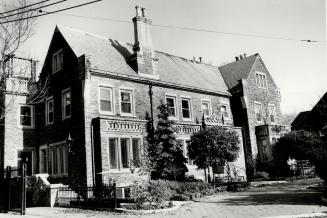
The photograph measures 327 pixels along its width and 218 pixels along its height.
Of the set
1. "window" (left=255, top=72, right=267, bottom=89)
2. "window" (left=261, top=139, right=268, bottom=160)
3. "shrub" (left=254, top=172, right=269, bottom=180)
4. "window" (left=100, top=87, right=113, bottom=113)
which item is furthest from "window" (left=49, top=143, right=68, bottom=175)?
"window" (left=255, top=72, right=267, bottom=89)

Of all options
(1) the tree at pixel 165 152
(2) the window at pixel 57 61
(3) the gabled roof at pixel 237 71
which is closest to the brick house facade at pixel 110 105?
(2) the window at pixel 57 61

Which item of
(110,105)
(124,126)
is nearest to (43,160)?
(110,105)

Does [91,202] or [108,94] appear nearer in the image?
[91,202]

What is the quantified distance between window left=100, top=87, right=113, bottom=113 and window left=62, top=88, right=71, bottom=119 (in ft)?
7.85

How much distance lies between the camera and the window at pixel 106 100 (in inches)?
881

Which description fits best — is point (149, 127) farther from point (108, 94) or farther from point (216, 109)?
point (216, 109)

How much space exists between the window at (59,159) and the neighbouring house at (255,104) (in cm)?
1593

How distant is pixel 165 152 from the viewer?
22.7m

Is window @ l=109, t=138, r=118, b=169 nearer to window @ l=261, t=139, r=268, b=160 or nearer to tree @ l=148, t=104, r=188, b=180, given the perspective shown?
tree @ l=148, t=104, r=188, b=180

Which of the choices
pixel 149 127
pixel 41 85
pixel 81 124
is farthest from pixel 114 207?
pixel 41 85

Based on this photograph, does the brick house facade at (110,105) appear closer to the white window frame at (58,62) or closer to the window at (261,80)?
the white window frame at (58,62)

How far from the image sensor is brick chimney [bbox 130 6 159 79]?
25.6 metres

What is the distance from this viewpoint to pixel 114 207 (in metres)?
15.1

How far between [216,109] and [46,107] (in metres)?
14.3
